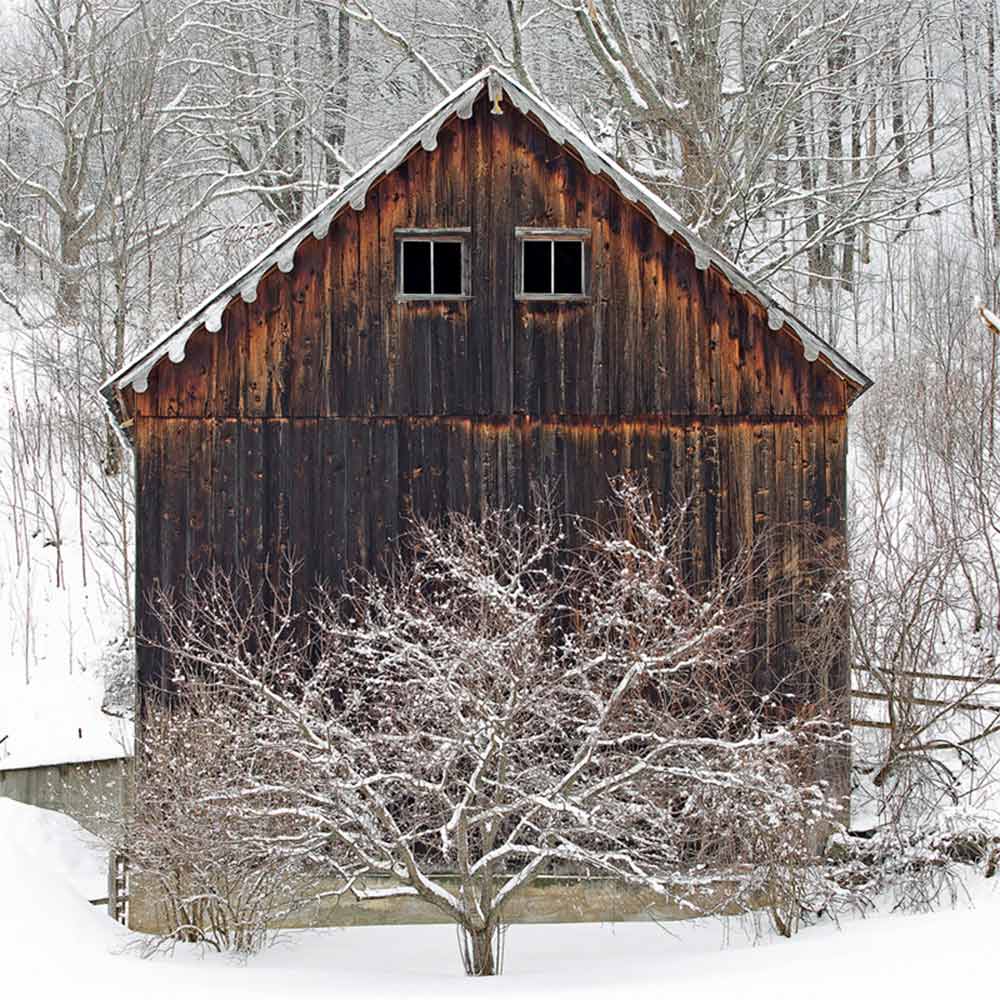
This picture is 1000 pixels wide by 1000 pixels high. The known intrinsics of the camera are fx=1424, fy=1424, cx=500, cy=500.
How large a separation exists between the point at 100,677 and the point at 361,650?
11441 mm

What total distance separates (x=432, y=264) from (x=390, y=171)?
3.44 ft

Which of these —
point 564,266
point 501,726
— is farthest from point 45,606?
point 501,726

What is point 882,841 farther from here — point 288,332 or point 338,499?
point 288,332

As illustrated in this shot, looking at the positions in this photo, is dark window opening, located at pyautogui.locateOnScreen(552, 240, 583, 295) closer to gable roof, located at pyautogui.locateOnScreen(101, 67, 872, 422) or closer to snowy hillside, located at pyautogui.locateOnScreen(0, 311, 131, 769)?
gable roof, located at pyautogui.locateOnScreen(101, 67, 872, 422)

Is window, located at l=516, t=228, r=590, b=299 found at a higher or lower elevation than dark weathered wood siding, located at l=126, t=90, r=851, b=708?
higher

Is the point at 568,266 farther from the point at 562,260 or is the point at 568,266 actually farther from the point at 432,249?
the point at 432,249

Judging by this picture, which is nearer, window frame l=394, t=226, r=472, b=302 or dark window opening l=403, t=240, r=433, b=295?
window frame l=394, t=226, r=472, b=302

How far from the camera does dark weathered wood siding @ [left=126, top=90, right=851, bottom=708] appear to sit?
14609 millimetres

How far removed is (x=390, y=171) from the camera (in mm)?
14508

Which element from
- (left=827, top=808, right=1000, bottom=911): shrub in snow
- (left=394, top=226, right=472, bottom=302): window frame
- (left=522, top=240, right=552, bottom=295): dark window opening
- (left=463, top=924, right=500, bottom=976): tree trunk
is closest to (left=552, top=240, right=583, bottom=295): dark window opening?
(left=522, top=240, right=552, bottom=295): dark window opening

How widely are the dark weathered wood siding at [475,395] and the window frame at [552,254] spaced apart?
0.25 feet

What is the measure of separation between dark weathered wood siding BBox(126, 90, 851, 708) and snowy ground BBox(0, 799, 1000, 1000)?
274 centimetres

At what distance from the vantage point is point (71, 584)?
25.2 metres

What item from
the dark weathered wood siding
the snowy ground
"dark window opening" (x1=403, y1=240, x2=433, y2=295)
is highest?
"dark window opening" (x1=403, y1=240, x2=433, y2=295)
